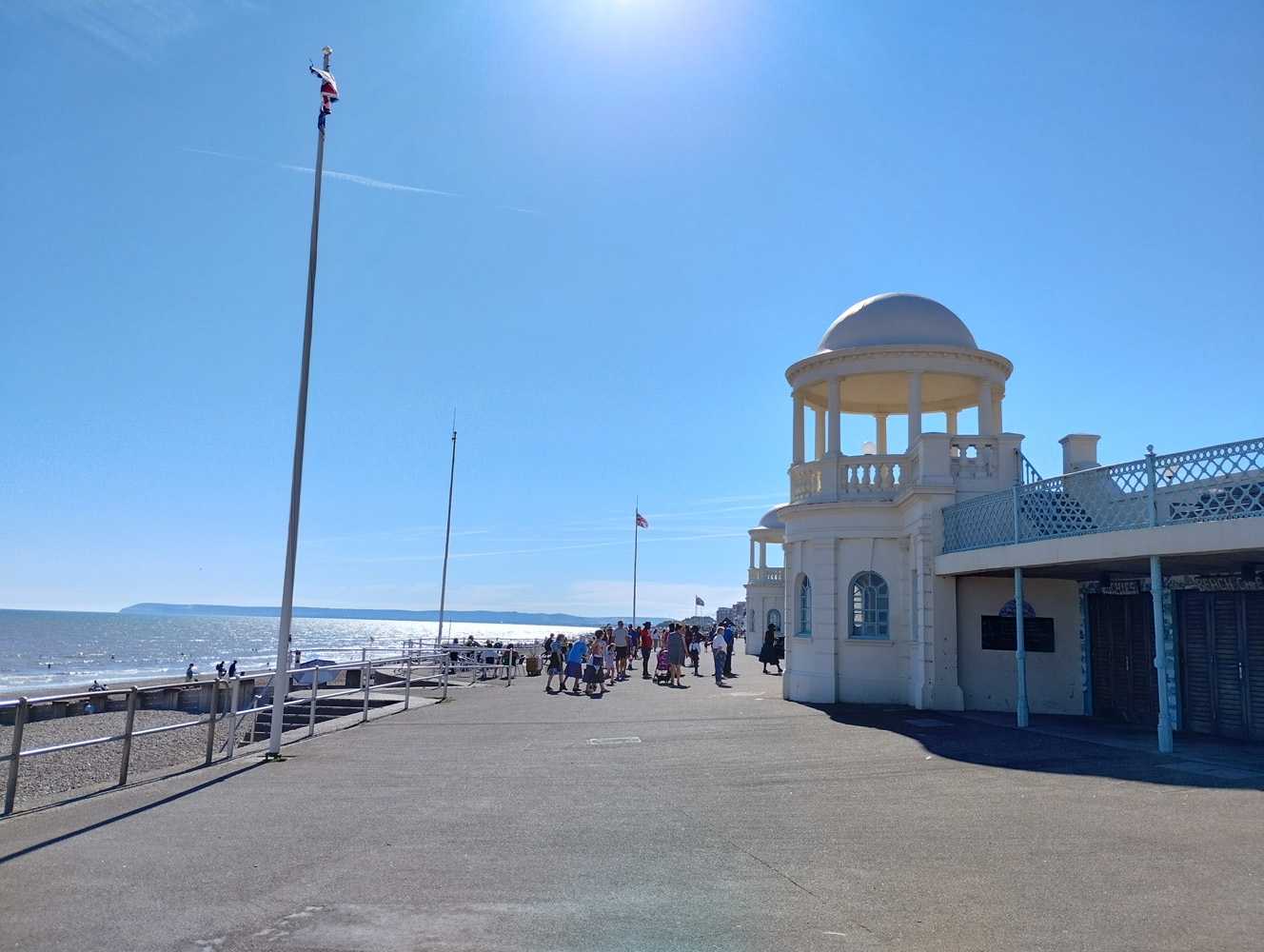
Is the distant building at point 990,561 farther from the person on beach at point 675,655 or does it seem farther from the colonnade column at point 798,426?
the person on beach at point 675,655

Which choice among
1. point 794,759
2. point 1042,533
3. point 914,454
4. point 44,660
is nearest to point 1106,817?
point 794,759

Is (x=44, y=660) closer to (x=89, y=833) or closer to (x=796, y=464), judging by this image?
(x=796, y=464)

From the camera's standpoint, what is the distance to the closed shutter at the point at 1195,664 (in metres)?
13.7

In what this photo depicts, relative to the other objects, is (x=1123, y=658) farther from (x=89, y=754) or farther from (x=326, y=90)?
(x=89, y=754)

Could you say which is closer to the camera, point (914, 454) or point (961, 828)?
point (961, 828)

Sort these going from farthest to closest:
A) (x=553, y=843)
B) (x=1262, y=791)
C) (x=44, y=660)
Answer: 1. (x=44, y=660)
2. (x=1262, y=791)
3. (x=553, y=843)

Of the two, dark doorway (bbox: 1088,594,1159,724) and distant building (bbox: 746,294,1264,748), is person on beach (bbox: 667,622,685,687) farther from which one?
dark doorway (bbox: 1088,594,1159,724)

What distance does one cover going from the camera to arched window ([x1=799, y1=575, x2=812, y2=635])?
20594 millimetres

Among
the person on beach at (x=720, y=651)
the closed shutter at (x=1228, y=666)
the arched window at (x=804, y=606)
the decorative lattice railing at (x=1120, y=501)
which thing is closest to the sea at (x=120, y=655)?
the person on beach at (x=720, y=651)

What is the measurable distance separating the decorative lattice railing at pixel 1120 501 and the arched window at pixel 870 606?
2968 millimetres

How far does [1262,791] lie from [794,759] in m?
4.88

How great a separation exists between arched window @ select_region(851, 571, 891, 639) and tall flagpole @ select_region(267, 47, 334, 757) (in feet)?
37.2

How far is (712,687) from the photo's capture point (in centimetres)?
2444

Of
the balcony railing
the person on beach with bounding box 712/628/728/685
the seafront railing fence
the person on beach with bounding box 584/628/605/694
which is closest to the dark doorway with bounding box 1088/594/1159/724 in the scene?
the person on beach with bounding box 712/628/728/685
